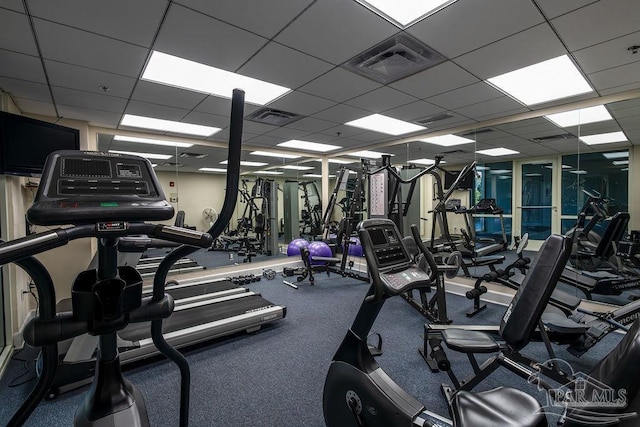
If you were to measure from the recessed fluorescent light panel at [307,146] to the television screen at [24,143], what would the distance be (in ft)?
12.0

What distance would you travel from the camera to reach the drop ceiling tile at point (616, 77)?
9.05ft

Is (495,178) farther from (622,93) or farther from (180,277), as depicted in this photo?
(180,277)

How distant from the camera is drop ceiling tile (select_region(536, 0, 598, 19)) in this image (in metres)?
1.85

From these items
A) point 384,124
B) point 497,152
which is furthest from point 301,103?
point 497,152

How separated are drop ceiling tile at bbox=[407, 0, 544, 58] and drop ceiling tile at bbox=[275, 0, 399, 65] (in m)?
0.27

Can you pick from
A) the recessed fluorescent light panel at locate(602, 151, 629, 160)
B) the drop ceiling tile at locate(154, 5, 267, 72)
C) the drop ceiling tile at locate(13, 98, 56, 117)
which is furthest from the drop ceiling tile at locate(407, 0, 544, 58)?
the drop ceiling tile at locate(13, 98, 56, 117)

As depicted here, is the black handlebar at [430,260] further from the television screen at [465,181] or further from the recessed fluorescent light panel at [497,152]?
the recessed fluorescent light panel at [497,152]

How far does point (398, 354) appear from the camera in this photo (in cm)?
268

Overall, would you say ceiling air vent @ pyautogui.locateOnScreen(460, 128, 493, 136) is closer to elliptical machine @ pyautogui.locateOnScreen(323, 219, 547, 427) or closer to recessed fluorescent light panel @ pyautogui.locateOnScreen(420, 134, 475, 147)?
recessed fluorescent light panel @ pyautogui.locateOnScreen(420, 134, 475, 147)

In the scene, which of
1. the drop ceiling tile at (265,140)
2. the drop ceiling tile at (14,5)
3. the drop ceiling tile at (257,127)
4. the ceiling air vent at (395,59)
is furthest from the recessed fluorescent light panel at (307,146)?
the drop ceiling tile at (14,5)

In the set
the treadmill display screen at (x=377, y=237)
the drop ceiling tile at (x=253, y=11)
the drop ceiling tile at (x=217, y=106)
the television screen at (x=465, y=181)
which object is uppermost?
the drop ceiling tile at (x=253, y=11)

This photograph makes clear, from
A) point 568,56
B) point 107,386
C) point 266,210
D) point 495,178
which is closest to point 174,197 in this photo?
point 266,210

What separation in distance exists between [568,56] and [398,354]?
3.02 m

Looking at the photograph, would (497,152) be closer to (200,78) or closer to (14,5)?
(200,78)
